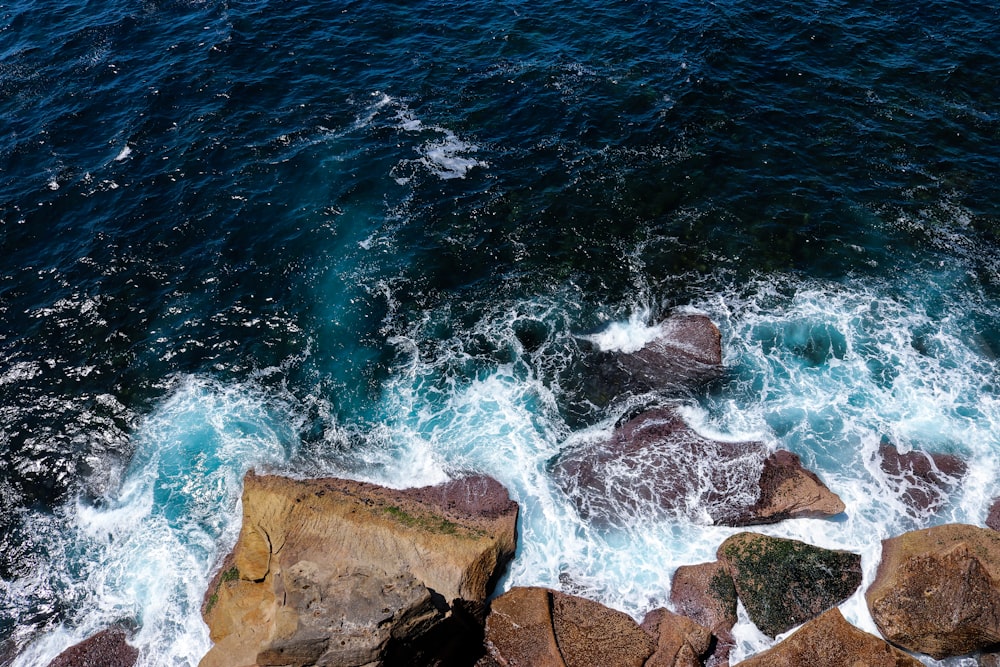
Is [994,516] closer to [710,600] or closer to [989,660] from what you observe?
[989,660]

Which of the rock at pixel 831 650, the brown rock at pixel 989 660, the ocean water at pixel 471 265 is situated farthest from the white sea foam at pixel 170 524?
the brown rock at pixel 989 660

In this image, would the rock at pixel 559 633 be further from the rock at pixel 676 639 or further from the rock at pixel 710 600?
the rock at pixel 710 600

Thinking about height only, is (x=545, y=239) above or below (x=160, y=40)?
below

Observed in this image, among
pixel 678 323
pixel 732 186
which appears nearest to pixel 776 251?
pixel 732 186

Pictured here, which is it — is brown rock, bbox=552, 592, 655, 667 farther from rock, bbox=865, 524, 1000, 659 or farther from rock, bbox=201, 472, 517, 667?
rock, bbox=865, 524, 1000, 659

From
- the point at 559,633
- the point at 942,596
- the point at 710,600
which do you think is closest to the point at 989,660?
the point at 942,596

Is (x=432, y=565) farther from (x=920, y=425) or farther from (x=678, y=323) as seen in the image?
(x=920, y=425)
